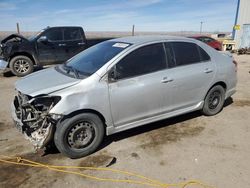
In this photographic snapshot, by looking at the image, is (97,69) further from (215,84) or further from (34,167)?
(215,84)

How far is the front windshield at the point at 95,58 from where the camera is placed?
375 cm

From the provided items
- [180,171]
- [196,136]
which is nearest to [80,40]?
[196,136]

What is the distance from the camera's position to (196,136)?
4215mm

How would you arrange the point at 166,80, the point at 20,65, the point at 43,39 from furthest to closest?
the point at 43,39 → the point at 20,65 → the point at 166,80

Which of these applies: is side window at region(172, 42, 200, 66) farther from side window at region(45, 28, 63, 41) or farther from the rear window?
side window at region(45, 28, 63, 41)

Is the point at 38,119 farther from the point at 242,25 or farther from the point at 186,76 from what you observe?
the point at 242,25

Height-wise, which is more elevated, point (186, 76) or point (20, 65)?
point (186, 76)

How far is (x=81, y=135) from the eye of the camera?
11.6ft

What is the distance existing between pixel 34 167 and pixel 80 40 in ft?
24.9

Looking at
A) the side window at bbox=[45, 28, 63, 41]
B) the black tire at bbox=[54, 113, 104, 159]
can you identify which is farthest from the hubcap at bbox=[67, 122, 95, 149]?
the side window at bbox=[45, 28, 63, 41]

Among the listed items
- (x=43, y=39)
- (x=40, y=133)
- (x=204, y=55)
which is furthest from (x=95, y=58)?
(x=43, y=39)

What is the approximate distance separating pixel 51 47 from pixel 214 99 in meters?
7.00

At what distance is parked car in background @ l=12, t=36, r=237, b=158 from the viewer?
Answer: 3.34 m

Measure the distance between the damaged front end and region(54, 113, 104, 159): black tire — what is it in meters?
0.13
